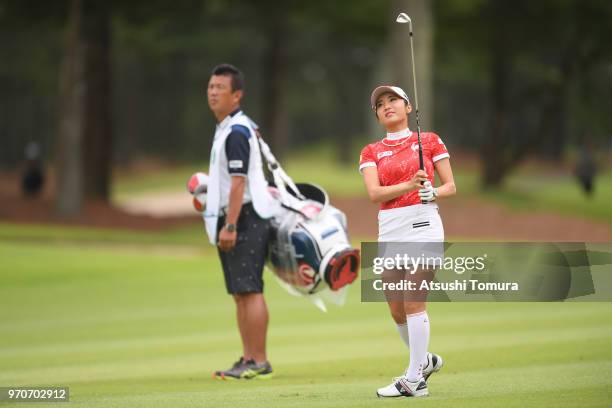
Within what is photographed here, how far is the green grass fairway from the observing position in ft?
23.9

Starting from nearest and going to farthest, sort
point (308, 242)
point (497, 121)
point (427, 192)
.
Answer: point (427, 192)
point (308, 242)
point (497, 121)

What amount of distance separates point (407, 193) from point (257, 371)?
2.39m

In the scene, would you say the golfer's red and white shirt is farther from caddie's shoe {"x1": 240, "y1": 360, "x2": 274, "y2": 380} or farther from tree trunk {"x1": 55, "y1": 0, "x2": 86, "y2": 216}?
tree trunk {"x1": 55, "y1": 0, "x2": 86, "y2": 216}

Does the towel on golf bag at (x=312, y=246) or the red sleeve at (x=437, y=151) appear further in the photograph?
the towel on golf bag at (x=312, y=246)

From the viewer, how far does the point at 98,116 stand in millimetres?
33125

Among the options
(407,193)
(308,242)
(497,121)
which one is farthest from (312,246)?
(497,121)

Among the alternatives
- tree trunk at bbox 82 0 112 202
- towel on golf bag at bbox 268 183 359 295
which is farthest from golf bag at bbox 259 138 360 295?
tree trunk at bbox 82 0 112 202

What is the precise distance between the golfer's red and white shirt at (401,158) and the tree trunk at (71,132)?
2165cm

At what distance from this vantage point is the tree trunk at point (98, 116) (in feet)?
105

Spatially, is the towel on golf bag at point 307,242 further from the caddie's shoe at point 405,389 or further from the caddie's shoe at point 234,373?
the caddie's shoe at point 405,389

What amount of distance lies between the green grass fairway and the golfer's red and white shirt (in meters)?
1.13

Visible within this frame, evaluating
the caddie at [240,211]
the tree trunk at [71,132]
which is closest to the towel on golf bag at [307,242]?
the caddie at [240,211]

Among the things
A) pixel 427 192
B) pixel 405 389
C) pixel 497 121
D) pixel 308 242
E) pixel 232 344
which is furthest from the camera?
pixel 497 121

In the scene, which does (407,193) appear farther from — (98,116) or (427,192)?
(98,116)
